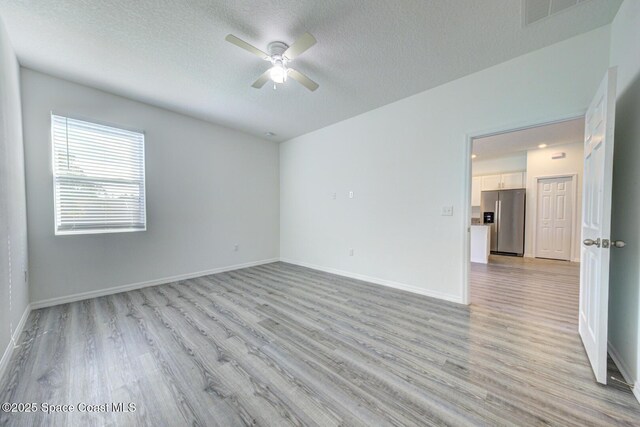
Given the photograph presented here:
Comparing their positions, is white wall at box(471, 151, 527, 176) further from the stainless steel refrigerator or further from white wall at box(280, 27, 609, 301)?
white wall at box(280, 27, 609, 301)

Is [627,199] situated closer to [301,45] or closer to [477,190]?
[301,45]

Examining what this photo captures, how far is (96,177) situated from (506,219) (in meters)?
8.41

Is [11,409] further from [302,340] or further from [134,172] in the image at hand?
[134,172]

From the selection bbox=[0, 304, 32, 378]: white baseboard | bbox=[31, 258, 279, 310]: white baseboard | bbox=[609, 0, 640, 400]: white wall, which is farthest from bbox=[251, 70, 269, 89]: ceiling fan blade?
bbox=[31, 258, 279, 310]: white baseboard

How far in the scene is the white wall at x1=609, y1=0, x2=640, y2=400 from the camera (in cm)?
154

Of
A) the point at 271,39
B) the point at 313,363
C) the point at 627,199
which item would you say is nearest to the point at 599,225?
the point at 627,199

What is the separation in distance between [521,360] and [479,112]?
2.50m

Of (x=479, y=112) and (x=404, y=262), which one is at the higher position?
(x=479, y=112)

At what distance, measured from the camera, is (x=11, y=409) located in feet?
4.43

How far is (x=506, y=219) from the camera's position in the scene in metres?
6.14

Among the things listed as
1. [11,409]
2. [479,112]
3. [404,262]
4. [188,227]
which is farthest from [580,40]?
[188,227]

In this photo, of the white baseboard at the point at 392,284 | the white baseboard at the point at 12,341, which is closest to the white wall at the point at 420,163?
the white baseboard at the point at 392,284

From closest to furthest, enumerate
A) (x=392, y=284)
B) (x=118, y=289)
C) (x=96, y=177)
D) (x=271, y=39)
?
(x=271, y=39)
(x=96, y=177)
(x=118, y=289)
(x=392, y=284)

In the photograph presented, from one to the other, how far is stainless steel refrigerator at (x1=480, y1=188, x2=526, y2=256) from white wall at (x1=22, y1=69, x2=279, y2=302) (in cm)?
579
